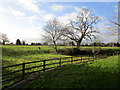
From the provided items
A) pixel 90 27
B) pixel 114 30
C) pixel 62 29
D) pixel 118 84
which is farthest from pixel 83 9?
pixel 118 84

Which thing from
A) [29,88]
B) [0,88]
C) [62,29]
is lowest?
[0,88]

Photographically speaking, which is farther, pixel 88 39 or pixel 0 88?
pixel 88 39

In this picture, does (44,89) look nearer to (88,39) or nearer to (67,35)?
(67,35)

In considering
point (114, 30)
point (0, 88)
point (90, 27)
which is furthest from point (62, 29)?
Result: point (0, 88)

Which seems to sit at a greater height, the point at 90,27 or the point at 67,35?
the point at 90,27

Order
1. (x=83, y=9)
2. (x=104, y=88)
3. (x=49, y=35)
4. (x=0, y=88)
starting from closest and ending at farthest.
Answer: (x=104, y=88)
(x=0, y=88)
(x=49, y=35)
(x=83, y=9)

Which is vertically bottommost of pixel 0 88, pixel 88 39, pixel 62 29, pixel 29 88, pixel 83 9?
pixel 0 88

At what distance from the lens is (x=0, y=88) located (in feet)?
19.4

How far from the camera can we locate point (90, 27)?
32.4m

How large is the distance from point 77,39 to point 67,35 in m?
3.58

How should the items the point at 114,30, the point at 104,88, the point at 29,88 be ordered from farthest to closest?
the point at 114,30
the point at 29,88
the point at 104,88

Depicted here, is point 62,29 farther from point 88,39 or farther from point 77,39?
point 88,39

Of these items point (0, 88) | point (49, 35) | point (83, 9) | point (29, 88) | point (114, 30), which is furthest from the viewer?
point (83, 9)

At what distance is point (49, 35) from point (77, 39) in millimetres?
9175
